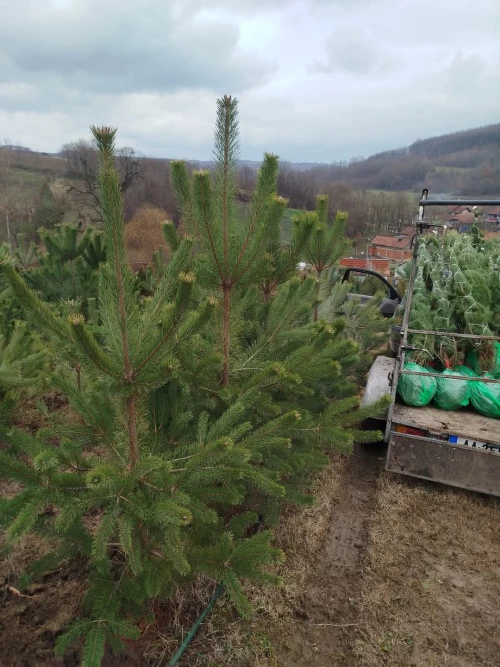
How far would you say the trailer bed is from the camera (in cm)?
421

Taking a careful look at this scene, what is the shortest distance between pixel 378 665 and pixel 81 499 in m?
2.28

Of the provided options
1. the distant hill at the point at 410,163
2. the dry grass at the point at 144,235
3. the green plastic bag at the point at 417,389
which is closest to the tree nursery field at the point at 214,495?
the green plastic bag at the point at 417,389

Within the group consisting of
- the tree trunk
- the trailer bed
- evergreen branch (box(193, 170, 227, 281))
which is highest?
evergreen branch (box(193, 170, 227, 281))

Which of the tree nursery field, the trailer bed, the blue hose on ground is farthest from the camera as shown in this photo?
the trailer bed

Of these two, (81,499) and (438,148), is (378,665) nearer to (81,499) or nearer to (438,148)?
(81,499)

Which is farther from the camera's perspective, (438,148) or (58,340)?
(438,148)

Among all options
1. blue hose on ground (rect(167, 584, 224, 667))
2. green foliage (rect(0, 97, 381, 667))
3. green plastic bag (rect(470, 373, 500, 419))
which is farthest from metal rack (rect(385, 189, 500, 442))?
blue hose on ground (rect(167, 584, 224, 667))

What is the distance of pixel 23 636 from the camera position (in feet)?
8.41

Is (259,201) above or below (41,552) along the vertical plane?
above

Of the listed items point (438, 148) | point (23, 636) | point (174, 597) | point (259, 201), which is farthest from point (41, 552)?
point (438, 148)

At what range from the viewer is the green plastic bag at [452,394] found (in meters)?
4.75

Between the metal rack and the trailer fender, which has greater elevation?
the metal rack

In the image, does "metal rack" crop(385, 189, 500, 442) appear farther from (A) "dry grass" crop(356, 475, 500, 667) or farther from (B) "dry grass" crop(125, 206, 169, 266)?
(B) "dry grass" crop(125, 206, 169, 266)

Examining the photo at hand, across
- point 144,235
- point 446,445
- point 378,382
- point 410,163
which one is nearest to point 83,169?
point 144,235
